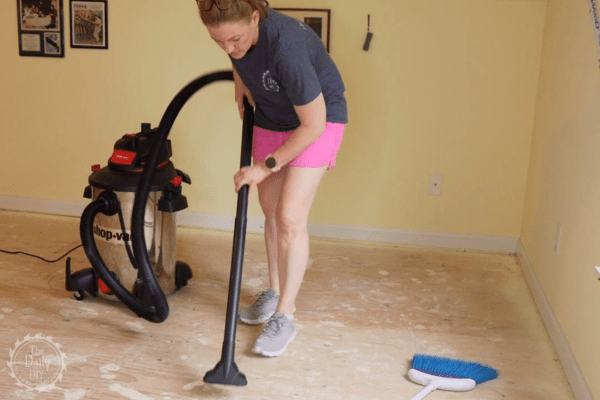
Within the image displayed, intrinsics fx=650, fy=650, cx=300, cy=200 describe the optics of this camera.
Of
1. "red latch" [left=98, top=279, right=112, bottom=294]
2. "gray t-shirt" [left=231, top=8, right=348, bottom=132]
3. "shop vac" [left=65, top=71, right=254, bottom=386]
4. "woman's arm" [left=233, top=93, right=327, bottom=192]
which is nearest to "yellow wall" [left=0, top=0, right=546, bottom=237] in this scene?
"shop vac" [left=65, top=71, right=254, bottom=386]

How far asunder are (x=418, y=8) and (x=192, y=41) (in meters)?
1.10

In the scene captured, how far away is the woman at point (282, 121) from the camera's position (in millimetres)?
1661

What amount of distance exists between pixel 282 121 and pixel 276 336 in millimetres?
677

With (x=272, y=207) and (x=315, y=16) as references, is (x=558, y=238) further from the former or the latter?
(x=315, y=16)

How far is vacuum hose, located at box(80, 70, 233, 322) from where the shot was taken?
2.12m

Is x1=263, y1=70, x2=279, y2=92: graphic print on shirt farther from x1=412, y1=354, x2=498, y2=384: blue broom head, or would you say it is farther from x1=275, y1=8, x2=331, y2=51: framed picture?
x1=275, y1=8, x2=331, y2=51: framed picture

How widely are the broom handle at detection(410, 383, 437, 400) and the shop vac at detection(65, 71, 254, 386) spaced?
835 mm


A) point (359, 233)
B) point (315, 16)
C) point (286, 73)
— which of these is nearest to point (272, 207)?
point (286, 73)

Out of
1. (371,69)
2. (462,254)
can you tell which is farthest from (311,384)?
(371,69)

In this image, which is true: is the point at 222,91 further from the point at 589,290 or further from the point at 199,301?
the point at 589,290

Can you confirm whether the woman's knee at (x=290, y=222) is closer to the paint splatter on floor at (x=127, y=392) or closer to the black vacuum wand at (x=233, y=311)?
the black vacuum wand at (x=233, y=311)

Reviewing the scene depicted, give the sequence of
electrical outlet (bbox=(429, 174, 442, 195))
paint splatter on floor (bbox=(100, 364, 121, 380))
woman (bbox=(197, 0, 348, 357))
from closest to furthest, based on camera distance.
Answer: woman (bbox=(197, 0, 348, 357)), paint splatter on floor (bbox=(100, 364, 121, 380)), electrical outlet (bbox=(429, 174, 442, 195))

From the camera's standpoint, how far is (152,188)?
2.28 meters

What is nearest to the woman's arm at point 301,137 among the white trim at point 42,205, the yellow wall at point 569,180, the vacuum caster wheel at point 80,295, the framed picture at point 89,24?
the yellow wall at point 569,180
